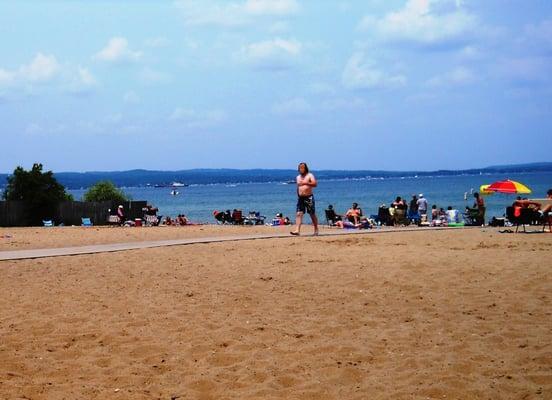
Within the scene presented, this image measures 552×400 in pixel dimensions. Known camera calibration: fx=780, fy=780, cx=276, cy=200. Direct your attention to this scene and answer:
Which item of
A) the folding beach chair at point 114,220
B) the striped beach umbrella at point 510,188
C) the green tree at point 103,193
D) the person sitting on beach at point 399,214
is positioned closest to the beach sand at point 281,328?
the striped beach umbrella at point 510,188

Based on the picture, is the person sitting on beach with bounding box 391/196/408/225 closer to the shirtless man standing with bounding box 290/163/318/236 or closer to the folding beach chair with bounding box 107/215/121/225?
the folding beach chair with bounding box 107/215/121/225

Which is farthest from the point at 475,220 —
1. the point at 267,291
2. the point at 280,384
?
the point at 280,384

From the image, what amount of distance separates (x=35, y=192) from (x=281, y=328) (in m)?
26.7

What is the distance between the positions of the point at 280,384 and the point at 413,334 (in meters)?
1.85

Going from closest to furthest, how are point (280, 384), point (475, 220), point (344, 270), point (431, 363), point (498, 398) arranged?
1. point (498, 398)
2. point (280, 384)
3. point (431, 363)
4. point (344, 270)
5. point (475, 220)

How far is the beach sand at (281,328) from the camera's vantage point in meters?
5.85

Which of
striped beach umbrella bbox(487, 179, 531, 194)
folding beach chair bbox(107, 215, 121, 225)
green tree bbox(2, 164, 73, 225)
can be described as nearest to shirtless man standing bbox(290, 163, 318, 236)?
striped beach umbrella bbox(487, 179, 531, 194)

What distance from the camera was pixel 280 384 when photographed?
5.88 meters

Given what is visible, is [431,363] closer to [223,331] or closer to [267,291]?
[223,331]

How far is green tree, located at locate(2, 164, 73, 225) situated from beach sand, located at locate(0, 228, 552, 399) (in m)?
20.2

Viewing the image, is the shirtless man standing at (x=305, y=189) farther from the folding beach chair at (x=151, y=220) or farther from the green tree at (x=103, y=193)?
the green tree at (x=103, y=193)

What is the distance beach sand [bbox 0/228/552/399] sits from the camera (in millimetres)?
5848

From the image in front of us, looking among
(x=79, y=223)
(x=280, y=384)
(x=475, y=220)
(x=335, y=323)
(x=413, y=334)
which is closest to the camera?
(x=280, y=384)

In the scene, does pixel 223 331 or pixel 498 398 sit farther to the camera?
pixel 223 331
